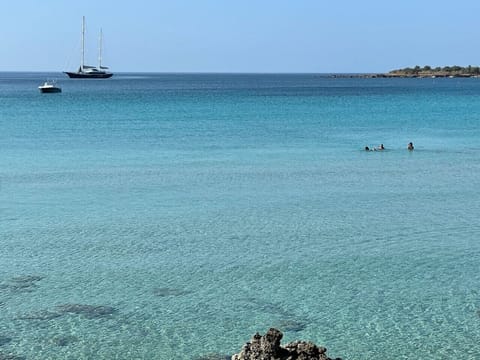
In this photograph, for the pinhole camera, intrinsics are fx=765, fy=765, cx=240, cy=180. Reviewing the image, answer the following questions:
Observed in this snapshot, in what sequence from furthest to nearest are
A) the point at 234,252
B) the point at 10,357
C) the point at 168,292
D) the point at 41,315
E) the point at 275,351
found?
the point at 234,252, the point at 168,292, the point at 41,315, the point at 10,357, the point at 275,351

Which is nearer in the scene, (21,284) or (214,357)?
(214,357)

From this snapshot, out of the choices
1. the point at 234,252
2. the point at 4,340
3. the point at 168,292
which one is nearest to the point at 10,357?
the point at 4,340

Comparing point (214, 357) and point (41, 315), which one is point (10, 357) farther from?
point (214, 357)

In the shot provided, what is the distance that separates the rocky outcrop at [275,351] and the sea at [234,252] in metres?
4.07

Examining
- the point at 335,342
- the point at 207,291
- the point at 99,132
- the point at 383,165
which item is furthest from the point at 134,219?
the point at 99,132

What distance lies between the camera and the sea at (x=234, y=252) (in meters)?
14.7

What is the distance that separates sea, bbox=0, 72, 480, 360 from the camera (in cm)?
1470

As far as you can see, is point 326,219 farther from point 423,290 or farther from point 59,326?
point 59,326

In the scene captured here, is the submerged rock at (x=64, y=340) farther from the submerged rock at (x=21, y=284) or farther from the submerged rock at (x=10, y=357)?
the submerged rock at (x=21, y=284)

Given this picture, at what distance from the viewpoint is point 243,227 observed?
23234mm

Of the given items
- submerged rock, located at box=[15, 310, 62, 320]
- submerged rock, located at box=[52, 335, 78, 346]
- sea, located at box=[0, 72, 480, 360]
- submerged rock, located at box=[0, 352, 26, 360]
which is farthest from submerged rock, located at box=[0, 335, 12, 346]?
submerged rock, located at box=[15, 310, 62, 320]

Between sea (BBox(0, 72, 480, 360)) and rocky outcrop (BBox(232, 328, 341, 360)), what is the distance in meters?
4.07

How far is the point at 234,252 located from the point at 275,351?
10.7 m

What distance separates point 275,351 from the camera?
9.72m
